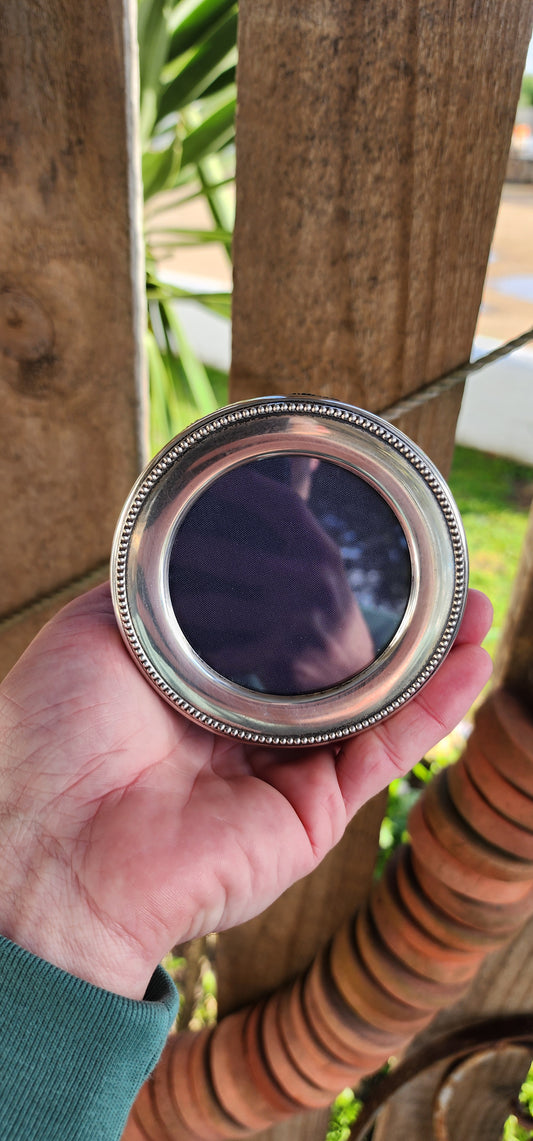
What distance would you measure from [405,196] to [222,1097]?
124 centimetres

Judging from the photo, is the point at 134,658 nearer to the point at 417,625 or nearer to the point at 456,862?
the point at 417,625

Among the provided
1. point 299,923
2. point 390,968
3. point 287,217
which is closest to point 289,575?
point 287,217

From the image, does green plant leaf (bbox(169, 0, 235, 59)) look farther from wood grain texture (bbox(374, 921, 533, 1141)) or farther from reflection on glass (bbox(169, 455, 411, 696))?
wood grain texture (bbox(374, 921, 533, 1141))

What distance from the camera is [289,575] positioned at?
725 mm

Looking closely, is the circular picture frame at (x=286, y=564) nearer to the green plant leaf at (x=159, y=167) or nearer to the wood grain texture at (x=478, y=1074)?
the wood grain texture at (x=478, y=1074)

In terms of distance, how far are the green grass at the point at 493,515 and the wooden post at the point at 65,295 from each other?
1.67 meters

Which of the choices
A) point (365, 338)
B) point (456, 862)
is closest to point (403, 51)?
point (365, 338)

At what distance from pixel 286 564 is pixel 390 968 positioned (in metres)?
0.62

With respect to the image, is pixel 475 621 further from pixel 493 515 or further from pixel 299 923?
pixel 493 515

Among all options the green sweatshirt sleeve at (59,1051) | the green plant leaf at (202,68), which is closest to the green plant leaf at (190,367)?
the green plant leaf at (202,68)

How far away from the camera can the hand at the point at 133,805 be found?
2.35 ft

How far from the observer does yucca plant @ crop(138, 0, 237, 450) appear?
4.01 feet

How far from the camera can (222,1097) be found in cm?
113

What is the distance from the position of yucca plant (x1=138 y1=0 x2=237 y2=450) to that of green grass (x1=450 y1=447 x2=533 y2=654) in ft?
4.37
